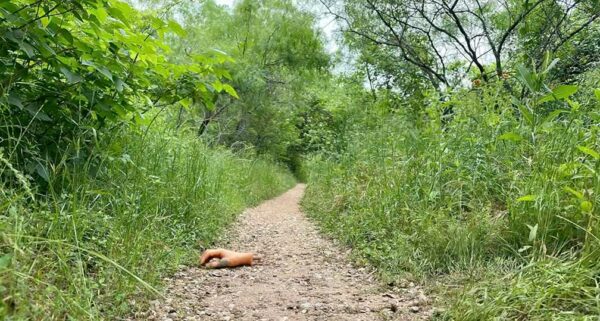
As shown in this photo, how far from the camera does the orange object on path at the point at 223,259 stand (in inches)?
133

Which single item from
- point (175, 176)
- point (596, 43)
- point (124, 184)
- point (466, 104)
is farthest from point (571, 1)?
point (124, 184)

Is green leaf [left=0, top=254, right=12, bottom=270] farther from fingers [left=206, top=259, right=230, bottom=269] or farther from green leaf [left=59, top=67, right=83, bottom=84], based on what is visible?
fingers [left=206, top=259, right=230, bottom=269]

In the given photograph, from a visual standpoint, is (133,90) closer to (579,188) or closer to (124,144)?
(124,144)

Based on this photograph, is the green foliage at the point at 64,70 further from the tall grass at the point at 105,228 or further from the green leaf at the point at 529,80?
the green leaf at the point at 529,80

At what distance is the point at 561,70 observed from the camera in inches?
251

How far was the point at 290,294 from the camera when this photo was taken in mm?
2736

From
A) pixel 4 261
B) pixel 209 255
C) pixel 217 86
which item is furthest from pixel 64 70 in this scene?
pixel 209 255

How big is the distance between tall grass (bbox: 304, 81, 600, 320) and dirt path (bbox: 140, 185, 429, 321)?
0.26m

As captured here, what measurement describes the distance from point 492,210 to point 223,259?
2.13 m

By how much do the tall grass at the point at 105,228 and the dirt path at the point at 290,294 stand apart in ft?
0.71

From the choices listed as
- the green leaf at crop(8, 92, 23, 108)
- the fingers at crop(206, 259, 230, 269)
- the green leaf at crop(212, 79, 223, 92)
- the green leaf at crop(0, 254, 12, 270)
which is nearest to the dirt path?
the fingers at crop(206, 259, 230, 269)

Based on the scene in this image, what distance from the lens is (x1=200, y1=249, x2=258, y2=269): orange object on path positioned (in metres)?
3.39

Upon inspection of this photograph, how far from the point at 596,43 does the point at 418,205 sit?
198 inches

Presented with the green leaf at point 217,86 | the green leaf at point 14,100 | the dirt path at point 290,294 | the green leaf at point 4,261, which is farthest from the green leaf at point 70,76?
the dirt path at point 290,294
